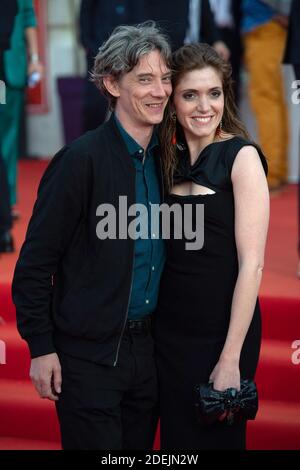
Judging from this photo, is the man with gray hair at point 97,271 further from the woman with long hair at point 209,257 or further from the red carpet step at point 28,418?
the red carpet step at point 28,418

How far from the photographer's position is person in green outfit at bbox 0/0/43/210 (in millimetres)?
5238

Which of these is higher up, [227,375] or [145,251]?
[145,251]

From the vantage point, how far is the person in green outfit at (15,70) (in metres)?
5.24

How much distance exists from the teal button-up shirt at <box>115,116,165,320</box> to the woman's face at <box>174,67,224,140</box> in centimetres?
18

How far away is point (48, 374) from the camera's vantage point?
272cm

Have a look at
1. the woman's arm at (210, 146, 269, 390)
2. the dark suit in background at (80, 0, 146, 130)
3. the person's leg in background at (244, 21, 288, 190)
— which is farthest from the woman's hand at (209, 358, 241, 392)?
the person's leg in background at (244, 21, 288, 190)

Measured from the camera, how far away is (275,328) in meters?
3.99

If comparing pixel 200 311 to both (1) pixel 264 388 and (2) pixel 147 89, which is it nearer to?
(2) pixel 147 89

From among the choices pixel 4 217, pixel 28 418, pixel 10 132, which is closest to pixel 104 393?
pixel 28 418

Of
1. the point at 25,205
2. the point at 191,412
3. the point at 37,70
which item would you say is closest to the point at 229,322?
the point at 191,412

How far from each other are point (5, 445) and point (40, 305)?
135 cm

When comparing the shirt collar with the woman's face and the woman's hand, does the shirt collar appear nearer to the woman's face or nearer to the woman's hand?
the woman's face

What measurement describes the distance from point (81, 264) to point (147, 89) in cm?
55

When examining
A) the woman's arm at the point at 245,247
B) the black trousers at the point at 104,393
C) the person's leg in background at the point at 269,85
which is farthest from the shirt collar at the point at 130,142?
the person's leg in background at the point at 269,85
